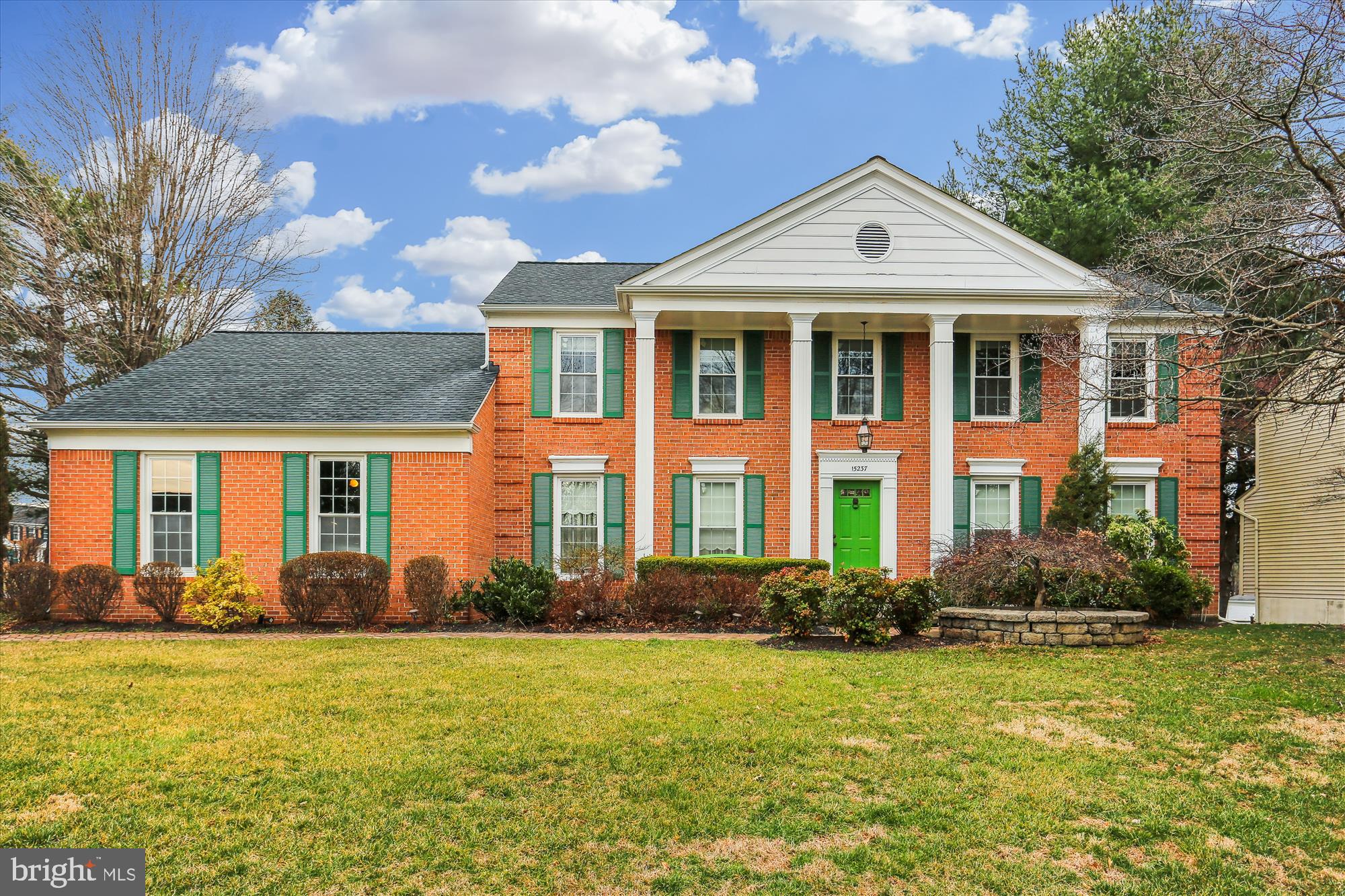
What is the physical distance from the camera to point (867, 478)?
17.5 meters

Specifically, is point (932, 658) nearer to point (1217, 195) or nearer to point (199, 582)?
point (1217, 195)

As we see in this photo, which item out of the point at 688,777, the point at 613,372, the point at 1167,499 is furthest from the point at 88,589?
the point at 1167,499

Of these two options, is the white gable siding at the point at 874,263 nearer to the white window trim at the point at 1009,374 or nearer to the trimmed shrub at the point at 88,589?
the white window trim at the point at 1009,374

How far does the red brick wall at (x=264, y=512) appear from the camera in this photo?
600 inches

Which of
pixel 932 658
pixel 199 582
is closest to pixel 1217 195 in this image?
pixel 932 658

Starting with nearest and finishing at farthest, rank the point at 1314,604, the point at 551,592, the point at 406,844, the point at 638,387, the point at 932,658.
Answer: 1. the point at 406,844
2. the point at 932,658
3. the point at 551,592
4. the point at 638,387
5. the point at 1314,604

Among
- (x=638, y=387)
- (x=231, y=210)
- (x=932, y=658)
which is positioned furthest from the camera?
(x=231, y=210)

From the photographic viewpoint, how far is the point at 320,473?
1570cm

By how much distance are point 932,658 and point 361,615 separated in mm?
8934

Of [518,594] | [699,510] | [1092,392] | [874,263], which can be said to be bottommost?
[518,594]

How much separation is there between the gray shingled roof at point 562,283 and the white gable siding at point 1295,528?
13.6 m

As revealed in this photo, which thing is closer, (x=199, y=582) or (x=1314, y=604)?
(x=199, y=582)

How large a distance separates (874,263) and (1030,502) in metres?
5.66

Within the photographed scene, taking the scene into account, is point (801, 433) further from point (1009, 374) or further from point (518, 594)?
point (518, 594)
